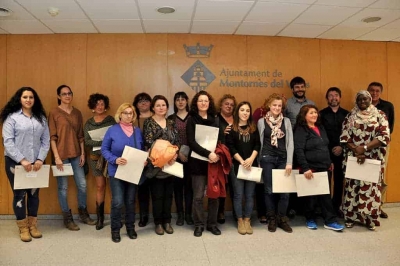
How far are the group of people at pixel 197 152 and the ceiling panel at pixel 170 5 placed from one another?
1064mm

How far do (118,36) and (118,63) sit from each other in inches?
16.3

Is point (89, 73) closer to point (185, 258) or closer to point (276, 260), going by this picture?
point (185, 258)


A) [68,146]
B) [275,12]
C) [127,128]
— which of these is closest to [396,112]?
[275,12]

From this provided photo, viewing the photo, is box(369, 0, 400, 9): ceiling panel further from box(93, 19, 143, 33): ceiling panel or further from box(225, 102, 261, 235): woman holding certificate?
box(93, 19, 143, 33): ceiling panel

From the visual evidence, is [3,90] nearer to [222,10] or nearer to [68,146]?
[68,146]

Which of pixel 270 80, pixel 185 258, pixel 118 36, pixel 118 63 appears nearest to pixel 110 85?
pixel 118 63

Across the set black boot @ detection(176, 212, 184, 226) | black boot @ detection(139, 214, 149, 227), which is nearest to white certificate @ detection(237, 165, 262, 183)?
black boot @ detection(176, 212, 184, 226)

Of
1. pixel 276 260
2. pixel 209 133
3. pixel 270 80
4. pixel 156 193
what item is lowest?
pixel 276 260

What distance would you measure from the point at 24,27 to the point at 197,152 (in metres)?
3.09

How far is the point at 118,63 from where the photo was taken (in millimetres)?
4617

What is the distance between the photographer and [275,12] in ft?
12.7

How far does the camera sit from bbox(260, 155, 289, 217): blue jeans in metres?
3.72

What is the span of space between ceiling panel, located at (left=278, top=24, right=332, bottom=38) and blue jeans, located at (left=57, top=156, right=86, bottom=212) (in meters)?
3.58

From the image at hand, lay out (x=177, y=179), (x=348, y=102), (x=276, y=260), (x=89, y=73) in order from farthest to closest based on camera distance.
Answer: (x=348, y=102)
(x=89, y=73)
(x=177, y=179)
(x=276, y=260)
